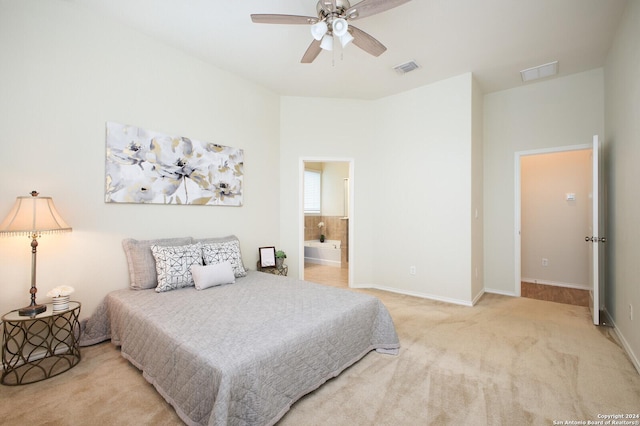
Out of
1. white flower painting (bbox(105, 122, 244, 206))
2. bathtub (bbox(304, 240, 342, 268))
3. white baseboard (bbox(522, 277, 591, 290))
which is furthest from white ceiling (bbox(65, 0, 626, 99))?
bathtub (bbox(304, 240, 342, 268))

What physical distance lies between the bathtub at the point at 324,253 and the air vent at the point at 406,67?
156 inches

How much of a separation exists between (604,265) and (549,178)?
69.1 inches

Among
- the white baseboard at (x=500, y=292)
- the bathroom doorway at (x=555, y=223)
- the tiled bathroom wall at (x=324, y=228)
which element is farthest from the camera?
the tiled bathroom wall at (x=324, y=228)

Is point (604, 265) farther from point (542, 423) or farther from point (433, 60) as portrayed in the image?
point (433, 60)

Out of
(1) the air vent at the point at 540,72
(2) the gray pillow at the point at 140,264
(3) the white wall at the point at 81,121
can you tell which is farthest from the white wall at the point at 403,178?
(2) the gray pillow at the point at 140,264

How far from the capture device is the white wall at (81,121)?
2197 millimetres

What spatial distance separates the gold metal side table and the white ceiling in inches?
101

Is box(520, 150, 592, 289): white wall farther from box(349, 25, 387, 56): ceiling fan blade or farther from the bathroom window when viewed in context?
the bathroom window

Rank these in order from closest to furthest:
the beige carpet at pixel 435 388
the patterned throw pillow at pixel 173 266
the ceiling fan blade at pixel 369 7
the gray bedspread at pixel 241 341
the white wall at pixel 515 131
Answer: the gray bedspread at pixel 241 341, the beige carpet at pixel 435 388, the ceiling fan blade at pixel 369 7, the patterned throw pillow at pixel 173 266, the white wall at pixel 515 131

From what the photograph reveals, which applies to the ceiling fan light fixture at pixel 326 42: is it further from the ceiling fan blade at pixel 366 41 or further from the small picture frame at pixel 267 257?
the small picture frame at pixel 267 257

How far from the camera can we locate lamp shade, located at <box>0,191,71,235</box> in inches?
78.4

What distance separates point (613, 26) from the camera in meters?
2.77

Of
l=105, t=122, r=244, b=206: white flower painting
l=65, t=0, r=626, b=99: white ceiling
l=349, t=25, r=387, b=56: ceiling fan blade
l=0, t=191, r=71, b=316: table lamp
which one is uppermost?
l=65, t=0, r=626, b=99: white ceiling

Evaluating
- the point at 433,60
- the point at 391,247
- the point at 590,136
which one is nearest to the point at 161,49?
the point at 433,60
